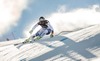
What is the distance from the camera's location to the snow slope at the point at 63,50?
33.4ft

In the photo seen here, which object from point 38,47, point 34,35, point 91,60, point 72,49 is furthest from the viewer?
point 34,35

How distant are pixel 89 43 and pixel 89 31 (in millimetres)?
1823

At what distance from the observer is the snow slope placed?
10.2m

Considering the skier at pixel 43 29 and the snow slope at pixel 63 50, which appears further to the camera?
the skier at pixel 43 29

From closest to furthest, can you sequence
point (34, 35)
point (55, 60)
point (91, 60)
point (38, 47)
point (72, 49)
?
1. point (91, 60)
2. point (55, 60)
3. point (72, 49)
4. point (38, 47)
5. point (34, 35)

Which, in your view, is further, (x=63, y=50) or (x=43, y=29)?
(x=43, y=29)

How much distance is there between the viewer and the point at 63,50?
1116 centimetres

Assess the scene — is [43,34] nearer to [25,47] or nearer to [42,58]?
[25,47]

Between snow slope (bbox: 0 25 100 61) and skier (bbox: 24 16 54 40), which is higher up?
skier (bbox: 24 16 54 40)

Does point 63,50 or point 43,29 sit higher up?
point 43,29

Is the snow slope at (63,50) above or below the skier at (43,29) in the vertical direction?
below

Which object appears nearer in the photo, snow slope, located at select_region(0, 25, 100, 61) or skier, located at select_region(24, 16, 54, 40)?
snow slope, located at select_region(0, 25, 100, 61)

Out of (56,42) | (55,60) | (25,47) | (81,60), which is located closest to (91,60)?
(81,60)

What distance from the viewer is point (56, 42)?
12586 mm
